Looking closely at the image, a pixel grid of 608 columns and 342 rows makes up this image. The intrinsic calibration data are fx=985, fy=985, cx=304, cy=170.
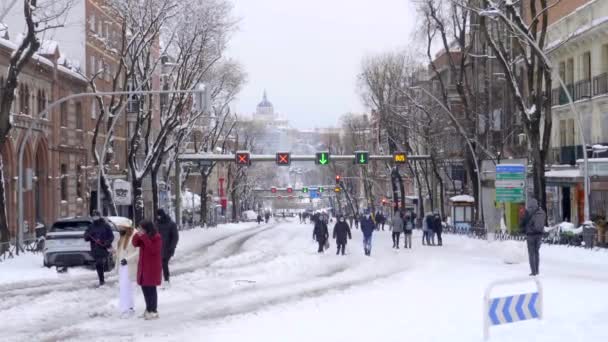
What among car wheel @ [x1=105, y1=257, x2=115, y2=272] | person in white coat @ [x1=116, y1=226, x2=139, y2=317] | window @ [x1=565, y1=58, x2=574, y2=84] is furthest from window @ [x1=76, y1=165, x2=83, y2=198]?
person in white coat @ [x1=116, y1=226, x2=139, y2=317]

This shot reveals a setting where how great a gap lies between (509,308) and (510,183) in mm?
25739

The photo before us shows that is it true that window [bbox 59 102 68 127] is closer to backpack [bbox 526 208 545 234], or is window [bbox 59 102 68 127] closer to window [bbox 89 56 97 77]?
window [bbox 89 56 97 77]

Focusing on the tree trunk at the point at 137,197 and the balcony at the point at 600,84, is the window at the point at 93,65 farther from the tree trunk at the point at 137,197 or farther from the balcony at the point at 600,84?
the balcony at the point at 600,84

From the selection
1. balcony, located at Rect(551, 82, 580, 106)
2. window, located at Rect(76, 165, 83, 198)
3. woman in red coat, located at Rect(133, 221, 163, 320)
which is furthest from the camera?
window, located at Rect(76, 165, 83, 198)

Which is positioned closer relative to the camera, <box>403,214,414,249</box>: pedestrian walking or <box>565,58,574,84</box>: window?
<box>403,214,414,249</box>: pedestrian walking

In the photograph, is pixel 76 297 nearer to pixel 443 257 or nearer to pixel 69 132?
pixel 443 257

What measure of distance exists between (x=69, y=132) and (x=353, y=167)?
56869 millimetres

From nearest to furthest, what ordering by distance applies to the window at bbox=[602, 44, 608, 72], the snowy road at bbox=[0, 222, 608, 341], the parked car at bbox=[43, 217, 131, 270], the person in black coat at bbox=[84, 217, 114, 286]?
the snowy road at bbox=[0, 222, 608, 341] → the person in black coat at bbox=[84, 217, 114, 286] → the parked car at bbox=[43, 217, 131, 270] → the window at bbox=[602, 44, 608, 72]

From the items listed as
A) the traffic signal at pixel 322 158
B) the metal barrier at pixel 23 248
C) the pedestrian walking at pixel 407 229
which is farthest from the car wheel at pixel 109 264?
the traffic signal at pixel 322 158

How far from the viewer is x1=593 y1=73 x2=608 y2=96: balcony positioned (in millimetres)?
45188

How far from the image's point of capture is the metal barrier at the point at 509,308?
12219 mm

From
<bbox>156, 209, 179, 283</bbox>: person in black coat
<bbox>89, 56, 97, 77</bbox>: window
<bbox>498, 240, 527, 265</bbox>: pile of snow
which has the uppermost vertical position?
<bbox>89, 56, 97, 77</bbox>: window

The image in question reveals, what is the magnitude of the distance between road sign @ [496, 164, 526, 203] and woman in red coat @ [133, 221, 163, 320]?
23909mm

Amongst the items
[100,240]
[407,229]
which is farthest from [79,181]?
[100,240]
